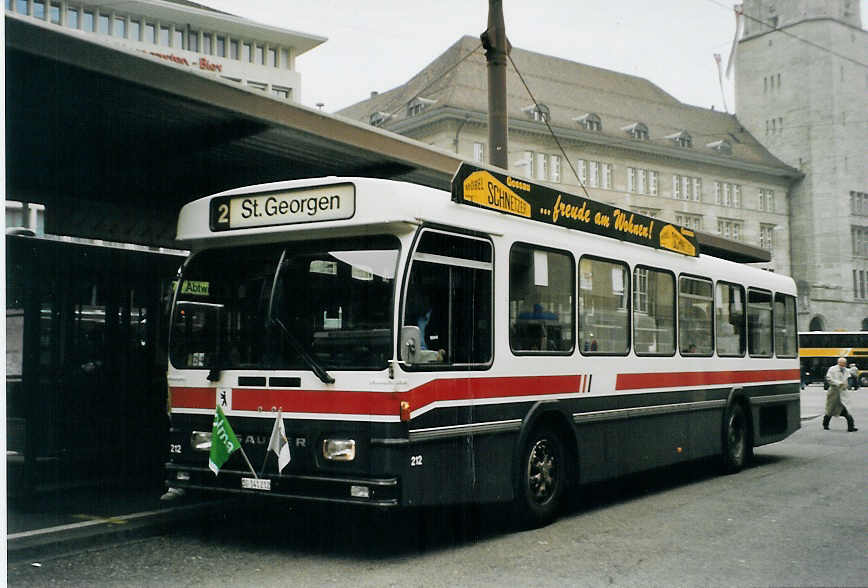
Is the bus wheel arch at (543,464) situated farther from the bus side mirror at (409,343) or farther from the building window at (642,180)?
the building window at (642,180)

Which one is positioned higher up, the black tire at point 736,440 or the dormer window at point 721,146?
the dormer window at point 721,146

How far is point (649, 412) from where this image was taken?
11008 mm

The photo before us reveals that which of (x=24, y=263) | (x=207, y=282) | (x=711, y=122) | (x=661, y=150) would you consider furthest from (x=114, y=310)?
(x=711, y=122)

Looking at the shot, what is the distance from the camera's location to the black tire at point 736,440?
42.9 ft

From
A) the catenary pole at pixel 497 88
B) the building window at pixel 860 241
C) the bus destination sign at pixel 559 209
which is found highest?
the building window at pixel 860 241

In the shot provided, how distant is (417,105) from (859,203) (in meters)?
43.2

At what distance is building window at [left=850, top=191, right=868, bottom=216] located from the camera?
8869 centimetres

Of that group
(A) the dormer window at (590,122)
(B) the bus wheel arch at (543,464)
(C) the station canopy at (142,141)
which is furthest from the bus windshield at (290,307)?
(A) the dormer window at (590,122)

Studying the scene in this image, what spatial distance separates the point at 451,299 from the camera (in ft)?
26.1

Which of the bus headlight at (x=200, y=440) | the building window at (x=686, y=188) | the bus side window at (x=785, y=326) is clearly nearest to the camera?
the bus headlight at (x=200, y=440)

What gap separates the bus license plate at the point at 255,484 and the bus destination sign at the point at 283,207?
1952 millimetres

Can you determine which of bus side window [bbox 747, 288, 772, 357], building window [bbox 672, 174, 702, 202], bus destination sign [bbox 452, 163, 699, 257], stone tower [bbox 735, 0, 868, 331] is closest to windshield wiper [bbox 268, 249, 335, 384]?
bus destination sign [bbox 452, 163, 699, 257]

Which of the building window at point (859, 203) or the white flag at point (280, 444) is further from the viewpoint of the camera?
the building window at point (859, 203)

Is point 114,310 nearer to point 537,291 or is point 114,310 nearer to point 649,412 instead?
point 537,291
